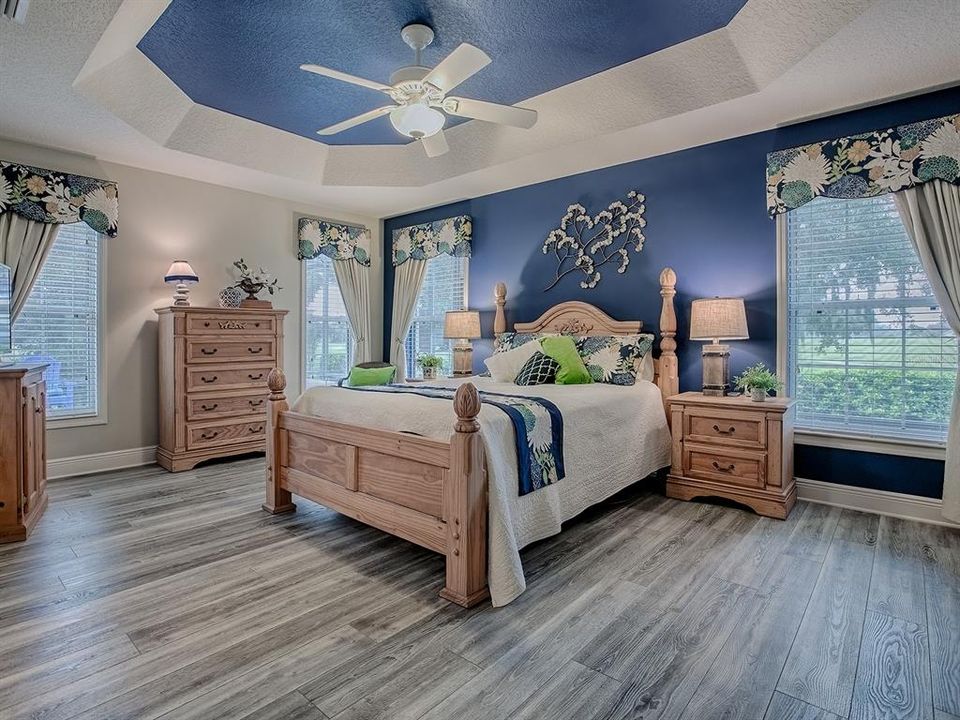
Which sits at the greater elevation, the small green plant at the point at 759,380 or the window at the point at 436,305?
Result: the window at the point at 436,305

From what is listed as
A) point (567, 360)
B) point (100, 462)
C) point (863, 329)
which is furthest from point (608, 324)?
point (100, 462)

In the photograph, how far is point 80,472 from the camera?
4203 mm

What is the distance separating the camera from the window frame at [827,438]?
3.16 meters

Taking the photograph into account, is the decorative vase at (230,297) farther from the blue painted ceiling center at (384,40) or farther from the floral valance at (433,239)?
the floral valance at (433,239)

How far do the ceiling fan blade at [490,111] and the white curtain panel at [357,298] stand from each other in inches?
133

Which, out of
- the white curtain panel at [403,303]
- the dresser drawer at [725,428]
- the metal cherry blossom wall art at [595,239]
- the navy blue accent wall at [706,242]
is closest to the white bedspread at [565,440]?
the dresser drawer at [725,428]

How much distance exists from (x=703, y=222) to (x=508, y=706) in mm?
3574

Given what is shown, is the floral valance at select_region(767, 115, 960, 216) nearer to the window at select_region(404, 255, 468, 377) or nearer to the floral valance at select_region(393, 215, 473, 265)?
the floral valance at select_region(393, 215, 473, 265)

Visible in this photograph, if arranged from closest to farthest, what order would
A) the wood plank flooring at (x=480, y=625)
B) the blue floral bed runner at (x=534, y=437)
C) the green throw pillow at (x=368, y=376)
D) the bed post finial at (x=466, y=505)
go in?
the wood plank flooring at (x=480, y=625) < the bed post finial at (x=466, y=505) < the blue floral bed runner at (x=534, y=437) < the green throw pillow at (x=368, y=376)

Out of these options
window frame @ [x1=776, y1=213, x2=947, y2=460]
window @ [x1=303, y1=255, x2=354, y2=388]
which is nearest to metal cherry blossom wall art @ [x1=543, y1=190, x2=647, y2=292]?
window frame @ [x1=776, y1=213, x2=947, y2=460]

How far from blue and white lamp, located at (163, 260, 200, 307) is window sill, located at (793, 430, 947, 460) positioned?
4880 millimetres

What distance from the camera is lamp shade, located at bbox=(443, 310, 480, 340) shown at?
513cm

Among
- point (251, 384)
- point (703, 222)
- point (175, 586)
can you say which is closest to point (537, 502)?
point (175, 586)

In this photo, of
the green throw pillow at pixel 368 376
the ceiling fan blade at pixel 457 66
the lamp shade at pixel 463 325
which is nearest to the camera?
the ceiling fan blade at pixel 457 66
